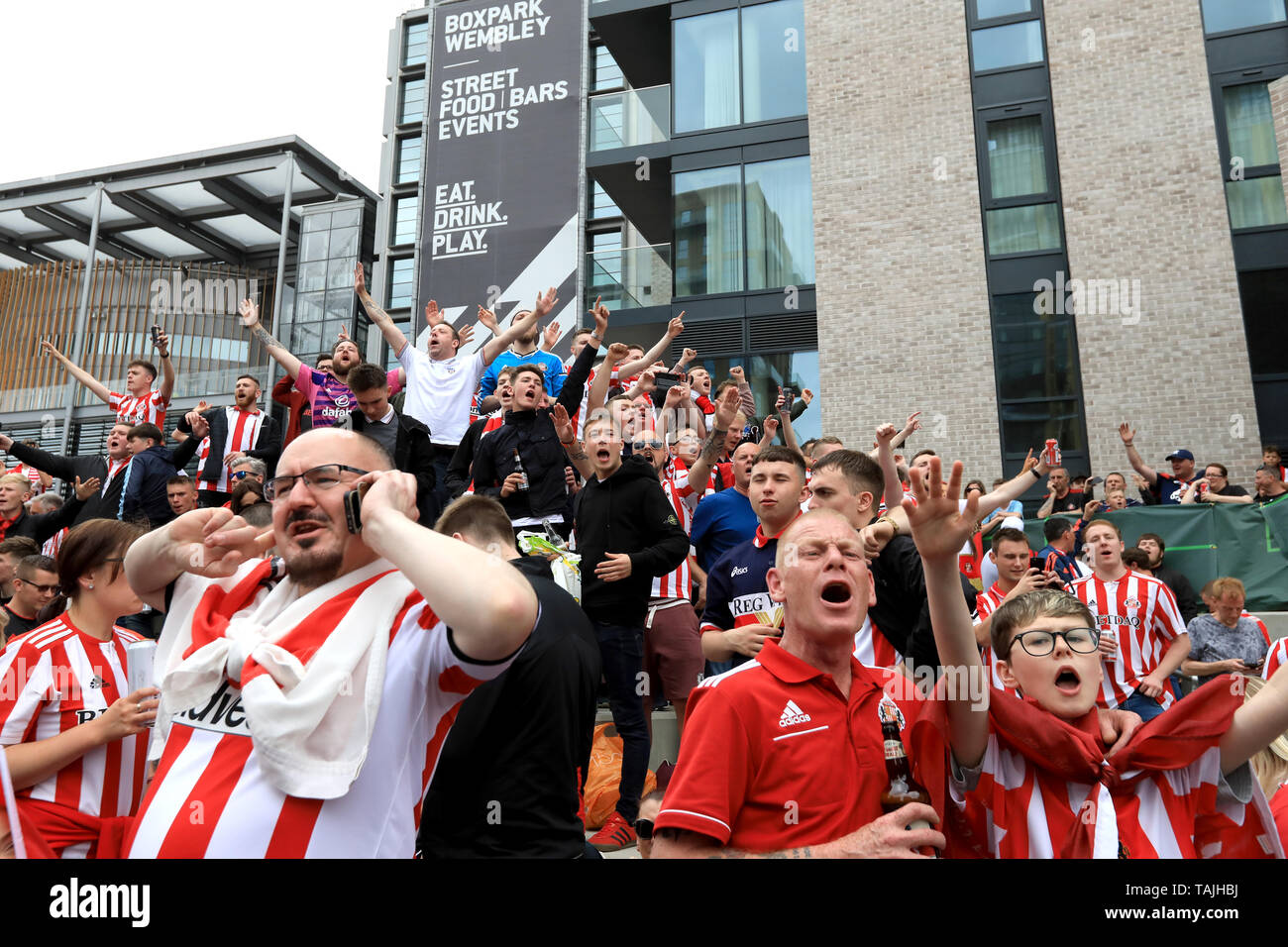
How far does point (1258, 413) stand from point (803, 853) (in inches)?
620

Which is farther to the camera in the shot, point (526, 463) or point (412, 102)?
point (412, 102)

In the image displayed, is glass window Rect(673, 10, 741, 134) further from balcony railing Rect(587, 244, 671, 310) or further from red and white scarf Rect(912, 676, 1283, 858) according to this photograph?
red and white scarf Rect(912, 676, 1283, 858)

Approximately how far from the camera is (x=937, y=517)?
2426mm

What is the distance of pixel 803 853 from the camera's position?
2.25 meters

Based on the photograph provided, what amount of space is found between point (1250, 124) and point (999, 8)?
4.90 meters

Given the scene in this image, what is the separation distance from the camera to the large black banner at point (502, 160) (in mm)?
24641

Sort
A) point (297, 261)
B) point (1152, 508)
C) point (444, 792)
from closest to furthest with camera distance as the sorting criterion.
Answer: point (444, 792) → point (1152, 508) → point (297, 261)

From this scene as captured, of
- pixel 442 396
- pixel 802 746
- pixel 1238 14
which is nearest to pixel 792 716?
pixel 802 746

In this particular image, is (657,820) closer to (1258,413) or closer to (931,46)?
(1258,413)

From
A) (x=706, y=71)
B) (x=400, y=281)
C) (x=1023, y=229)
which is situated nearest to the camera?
(x=1023, y=229)

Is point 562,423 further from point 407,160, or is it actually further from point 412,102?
point 412,102

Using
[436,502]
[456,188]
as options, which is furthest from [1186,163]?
[456,188]

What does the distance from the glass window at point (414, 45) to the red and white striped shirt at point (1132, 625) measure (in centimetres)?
3036

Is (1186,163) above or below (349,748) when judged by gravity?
above
